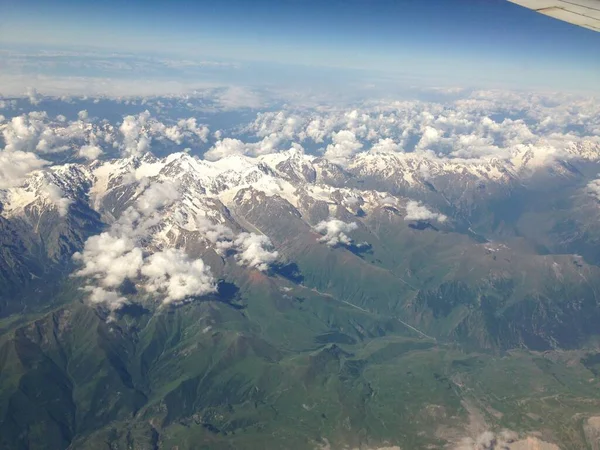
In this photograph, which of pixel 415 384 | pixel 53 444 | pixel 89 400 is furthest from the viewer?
pixel 415 384

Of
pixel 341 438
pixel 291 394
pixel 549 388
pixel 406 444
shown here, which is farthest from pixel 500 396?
pixel 291 394

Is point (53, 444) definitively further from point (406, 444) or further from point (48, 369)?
point (406, 444)

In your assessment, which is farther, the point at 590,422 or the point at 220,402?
the point at 220,402

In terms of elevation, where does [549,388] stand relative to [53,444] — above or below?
above

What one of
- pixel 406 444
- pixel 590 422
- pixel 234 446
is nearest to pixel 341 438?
pixel 406 444

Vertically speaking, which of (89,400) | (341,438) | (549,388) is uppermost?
(549,388)

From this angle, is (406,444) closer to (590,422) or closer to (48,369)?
(590,422)

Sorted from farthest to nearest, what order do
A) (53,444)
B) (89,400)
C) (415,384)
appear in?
(415,384) < (89,400) < (53,444)
